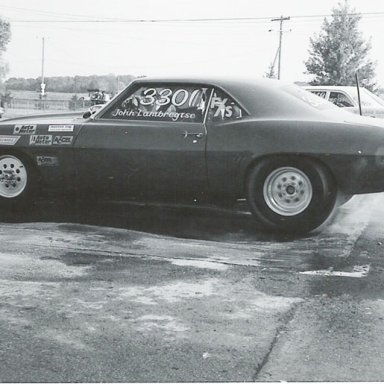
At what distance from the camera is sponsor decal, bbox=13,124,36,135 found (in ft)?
20.4

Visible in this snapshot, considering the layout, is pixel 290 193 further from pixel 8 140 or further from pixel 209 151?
pixel 8 140

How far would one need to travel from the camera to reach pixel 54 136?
6.10 meters

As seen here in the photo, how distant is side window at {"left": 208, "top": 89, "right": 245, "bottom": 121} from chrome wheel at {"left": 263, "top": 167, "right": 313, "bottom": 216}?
61cm

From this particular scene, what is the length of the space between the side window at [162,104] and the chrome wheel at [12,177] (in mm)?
985

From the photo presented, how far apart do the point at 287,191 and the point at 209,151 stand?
73 cm

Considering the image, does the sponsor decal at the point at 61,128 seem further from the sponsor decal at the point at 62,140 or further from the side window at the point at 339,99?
the side window at the point at 339,99

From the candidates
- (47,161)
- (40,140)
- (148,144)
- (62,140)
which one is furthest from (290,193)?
(40,140)

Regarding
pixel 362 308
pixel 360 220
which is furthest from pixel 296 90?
pixel 362 308

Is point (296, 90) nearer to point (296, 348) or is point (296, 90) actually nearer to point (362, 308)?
point (362, 308)

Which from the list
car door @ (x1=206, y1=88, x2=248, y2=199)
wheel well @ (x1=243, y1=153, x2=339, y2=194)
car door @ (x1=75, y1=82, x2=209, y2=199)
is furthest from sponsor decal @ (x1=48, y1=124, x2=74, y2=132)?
wheel well @ (x1=243, y1=153, x2=339, y2=194)

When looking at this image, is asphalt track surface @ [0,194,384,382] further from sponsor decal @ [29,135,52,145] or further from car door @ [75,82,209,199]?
sponsor decal @ [29,135,52,145]

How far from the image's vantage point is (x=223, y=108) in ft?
18.8

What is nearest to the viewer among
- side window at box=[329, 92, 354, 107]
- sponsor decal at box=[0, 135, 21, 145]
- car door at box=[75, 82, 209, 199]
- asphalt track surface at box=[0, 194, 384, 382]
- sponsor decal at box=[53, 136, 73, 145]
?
asphalt track surface at box=[0, 194, 384, 382]

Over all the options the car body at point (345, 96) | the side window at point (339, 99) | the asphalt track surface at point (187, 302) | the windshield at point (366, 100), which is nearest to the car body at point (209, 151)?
the asphalt track surface at point (187, 302)
